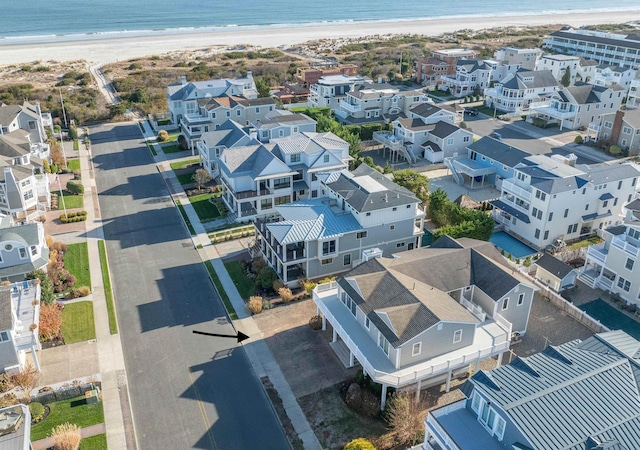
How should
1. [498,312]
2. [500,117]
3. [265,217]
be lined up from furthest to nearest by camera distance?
[500,117] → [265,217] → [498,312]

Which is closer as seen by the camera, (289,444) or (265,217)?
(289,444)

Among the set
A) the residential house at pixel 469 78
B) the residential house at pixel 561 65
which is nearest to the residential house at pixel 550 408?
the residential house at pixel 469 78

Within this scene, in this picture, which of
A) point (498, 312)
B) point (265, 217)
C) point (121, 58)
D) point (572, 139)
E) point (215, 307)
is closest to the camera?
point (498, 312)

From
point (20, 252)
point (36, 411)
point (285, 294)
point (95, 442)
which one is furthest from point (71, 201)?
point (95, 442)

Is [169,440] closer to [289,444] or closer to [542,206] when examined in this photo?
[289,444]

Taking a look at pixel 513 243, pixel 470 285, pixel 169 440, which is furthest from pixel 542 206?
pixel 169 440

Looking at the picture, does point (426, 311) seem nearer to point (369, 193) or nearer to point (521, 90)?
point (369, 193)

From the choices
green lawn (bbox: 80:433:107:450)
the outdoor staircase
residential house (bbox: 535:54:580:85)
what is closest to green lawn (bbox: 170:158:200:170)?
the outdoor staircase

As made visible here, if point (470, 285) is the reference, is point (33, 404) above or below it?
below

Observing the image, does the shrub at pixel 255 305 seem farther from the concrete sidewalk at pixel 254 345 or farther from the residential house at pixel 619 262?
the residential house at pixel 619 262

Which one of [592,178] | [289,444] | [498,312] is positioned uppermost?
[592,178]
